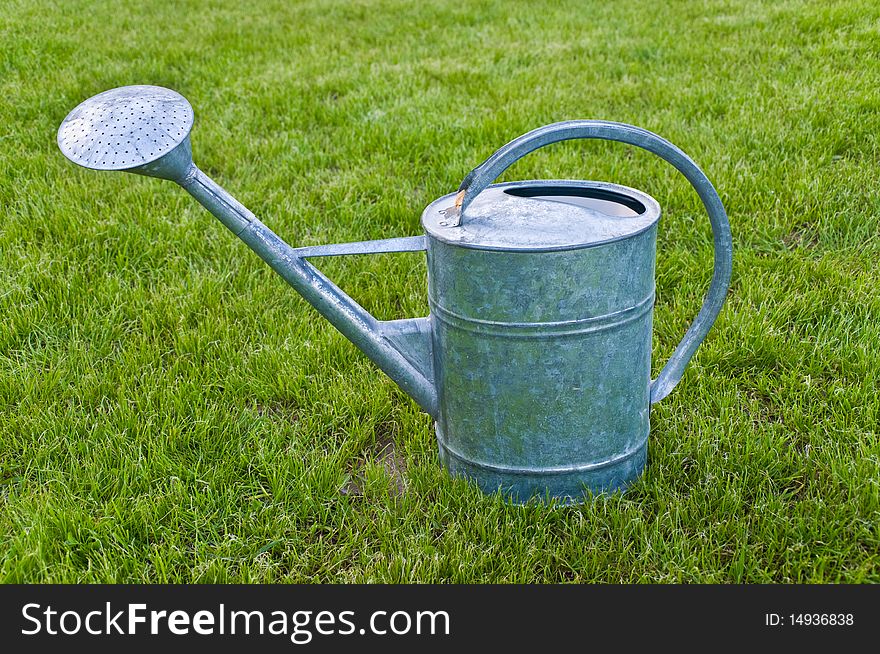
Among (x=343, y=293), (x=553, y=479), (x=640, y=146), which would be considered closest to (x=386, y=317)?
(x=343, y=293)

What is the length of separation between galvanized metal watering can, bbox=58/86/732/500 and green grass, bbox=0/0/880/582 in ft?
0.45

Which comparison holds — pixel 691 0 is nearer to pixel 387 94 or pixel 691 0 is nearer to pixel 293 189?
pixel 387 94

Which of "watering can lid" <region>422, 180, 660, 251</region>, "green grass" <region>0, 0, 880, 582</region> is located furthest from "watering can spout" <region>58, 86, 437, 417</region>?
"green grass" <region>0, 0, 880, 582</region>

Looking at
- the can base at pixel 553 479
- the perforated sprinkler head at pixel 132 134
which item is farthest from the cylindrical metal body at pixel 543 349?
the perforated sprinkler head at pixel 132 134

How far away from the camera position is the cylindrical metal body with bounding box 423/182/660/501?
1.71 m

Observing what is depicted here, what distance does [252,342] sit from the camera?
103 inches

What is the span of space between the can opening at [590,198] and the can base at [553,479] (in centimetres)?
54

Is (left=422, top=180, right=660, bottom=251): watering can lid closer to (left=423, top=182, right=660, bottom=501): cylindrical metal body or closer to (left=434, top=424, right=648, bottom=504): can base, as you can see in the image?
(left=423, top=182, right=660, bottom=501): cylindrical metal body

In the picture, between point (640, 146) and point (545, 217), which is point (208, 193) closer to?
point (545, 217)

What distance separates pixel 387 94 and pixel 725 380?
2.73 meters

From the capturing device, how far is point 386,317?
276 cm

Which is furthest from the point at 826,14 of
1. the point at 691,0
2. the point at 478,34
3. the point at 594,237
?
the point at 594,237

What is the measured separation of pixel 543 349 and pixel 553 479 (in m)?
0.33

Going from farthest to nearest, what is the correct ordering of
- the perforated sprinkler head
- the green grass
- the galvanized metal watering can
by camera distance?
the green grass
the galvanized metal watering can
the perforated sprinkler head
